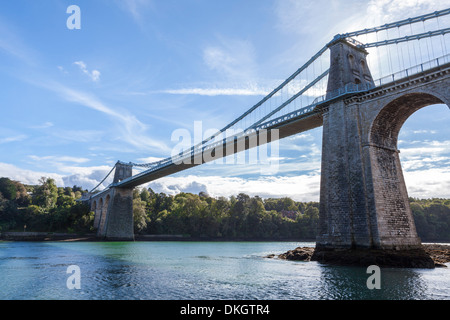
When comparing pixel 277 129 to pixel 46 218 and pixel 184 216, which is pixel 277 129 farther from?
pixel 46 218

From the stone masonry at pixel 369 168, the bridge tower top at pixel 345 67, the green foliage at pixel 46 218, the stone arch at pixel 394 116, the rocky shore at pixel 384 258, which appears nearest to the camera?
the rocky shore at pixel 384 258

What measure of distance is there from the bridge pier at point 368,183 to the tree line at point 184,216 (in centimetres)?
4015

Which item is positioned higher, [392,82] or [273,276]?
[392,82]

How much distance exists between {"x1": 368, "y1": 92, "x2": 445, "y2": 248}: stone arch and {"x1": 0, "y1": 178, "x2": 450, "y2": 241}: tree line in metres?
40.9

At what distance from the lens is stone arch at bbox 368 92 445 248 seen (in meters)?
16.6

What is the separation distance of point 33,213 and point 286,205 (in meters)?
58.0

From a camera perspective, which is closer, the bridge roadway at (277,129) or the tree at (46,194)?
the bridge roadway at (277,129)

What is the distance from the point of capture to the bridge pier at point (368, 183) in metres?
16.1

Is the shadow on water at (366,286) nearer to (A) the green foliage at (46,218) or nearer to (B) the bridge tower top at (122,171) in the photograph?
(B) the bridge tower top at (122,171)

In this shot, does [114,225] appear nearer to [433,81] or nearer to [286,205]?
[433,81]


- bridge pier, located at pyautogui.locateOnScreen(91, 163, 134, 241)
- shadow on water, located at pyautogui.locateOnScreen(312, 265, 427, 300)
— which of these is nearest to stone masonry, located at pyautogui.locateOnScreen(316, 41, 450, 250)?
shadow on water, located at pyautogui.locateOnScreen(312, 265, 427, 300)

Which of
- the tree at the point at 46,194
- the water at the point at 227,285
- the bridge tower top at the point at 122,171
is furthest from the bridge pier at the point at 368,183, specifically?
the tree at the point at 46,194
